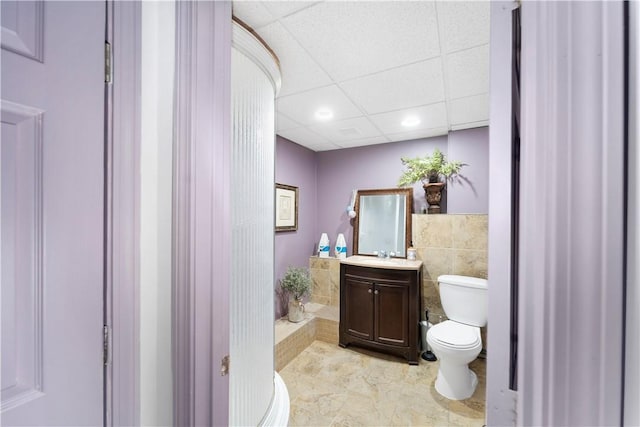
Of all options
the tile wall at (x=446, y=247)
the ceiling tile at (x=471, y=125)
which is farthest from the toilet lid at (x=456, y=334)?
the ceiling tile at (x=471, y=125)

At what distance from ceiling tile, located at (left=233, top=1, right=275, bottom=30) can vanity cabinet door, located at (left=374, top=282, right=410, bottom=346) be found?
2241 mm

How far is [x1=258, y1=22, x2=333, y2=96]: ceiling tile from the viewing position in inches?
51.7

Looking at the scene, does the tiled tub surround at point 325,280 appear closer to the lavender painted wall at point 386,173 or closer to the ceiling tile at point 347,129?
the lavender painted wall at point 386,173

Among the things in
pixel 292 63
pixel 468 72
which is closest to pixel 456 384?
pixel 468 72

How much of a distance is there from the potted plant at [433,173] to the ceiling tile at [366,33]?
55.9 inches

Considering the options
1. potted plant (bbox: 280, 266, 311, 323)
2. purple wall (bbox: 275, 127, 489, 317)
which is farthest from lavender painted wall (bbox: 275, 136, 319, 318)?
potted plant (bbox: 280, 266, 311, 323)

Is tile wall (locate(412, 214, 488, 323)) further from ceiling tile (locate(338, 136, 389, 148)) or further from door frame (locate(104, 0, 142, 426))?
door frame (locate(104, 0, 142, 426))

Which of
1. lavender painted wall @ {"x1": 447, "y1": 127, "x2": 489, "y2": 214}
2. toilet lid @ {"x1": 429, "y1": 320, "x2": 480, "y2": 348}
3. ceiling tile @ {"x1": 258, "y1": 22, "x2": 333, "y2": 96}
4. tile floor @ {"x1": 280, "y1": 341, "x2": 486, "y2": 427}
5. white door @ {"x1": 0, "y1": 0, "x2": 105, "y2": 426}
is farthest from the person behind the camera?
lavender painted wall @ {"x1": 447, "y1": 127, "x2": 489, "y2": 214}

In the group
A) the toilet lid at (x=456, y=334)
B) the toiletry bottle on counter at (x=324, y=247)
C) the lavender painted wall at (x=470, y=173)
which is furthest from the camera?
the toiletry bottle on counter at (x=324, y=247)

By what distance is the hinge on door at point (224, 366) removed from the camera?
2.94 ft

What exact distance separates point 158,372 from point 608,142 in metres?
1.18

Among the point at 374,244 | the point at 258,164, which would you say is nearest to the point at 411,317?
the point at 374,244

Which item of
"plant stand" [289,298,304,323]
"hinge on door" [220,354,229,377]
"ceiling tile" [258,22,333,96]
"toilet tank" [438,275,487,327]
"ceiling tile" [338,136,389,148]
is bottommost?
"plant stand" [289,298,304,323]

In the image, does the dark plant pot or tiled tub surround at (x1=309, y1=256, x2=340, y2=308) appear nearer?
the dark plant pot
